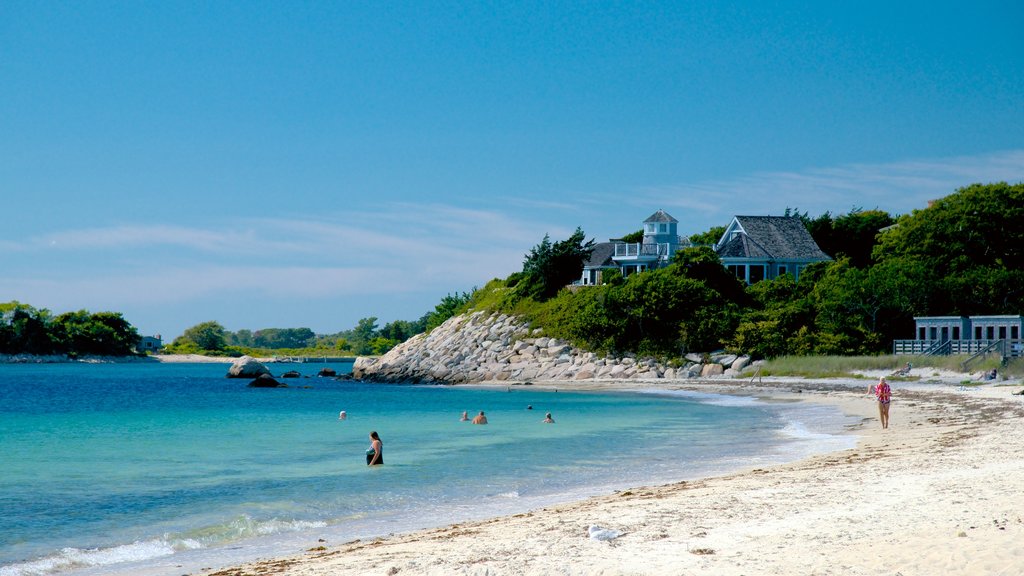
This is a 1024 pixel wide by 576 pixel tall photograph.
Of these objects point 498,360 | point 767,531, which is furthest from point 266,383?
point 767,531

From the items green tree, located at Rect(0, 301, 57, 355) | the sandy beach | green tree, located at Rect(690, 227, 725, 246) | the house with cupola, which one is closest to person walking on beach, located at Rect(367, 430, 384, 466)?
the sandy beach

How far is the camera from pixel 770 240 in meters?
84.1

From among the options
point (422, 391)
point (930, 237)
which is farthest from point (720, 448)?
point (930, 237)

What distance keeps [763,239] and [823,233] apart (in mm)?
11313

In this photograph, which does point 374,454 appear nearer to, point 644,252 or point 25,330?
point 644,252

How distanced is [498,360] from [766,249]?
2586cm

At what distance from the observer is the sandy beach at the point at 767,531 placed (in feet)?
31.3

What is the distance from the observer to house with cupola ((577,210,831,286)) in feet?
270

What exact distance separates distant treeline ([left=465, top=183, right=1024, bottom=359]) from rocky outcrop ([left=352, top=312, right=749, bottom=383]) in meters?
1.46

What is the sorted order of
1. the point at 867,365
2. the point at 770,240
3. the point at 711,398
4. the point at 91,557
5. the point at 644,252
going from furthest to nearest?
1. the point at 644,252
2. the point at 770,240
3. the point at 867,365
4. the point at 711,398
5. the point at 91,557

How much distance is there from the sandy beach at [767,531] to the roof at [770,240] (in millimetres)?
65023

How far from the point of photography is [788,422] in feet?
107

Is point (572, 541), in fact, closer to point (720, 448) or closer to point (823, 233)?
point (720, 448)

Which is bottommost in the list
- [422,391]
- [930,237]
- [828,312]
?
[422,391]
